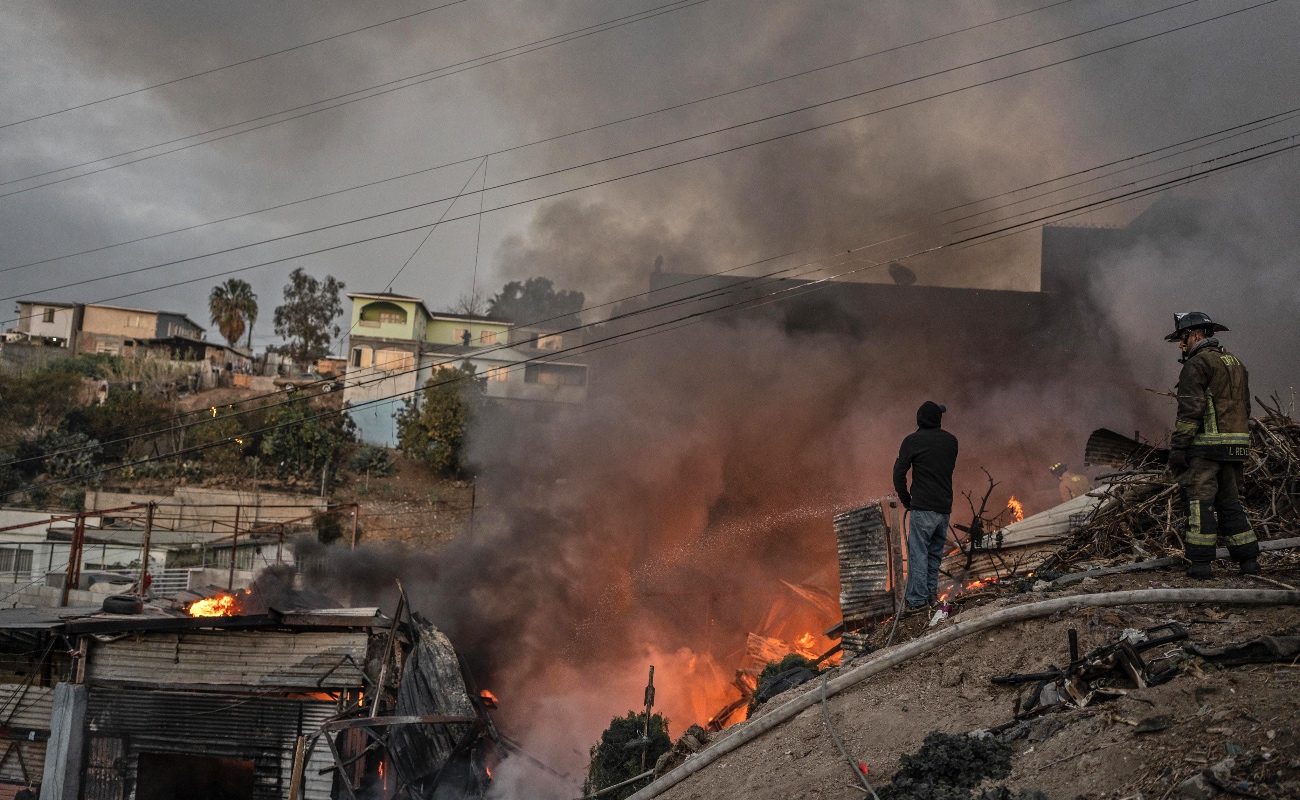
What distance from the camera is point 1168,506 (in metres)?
5.92

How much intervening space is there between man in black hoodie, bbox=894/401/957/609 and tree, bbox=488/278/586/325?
69.6 ft

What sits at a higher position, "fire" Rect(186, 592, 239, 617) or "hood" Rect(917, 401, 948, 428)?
"hood" Rect(917, 401, 948, 428)

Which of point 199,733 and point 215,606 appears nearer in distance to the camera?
point 199,733

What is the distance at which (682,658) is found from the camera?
542 inches

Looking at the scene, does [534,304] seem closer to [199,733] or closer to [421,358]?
[421,358]

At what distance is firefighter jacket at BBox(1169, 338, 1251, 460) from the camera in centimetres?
486

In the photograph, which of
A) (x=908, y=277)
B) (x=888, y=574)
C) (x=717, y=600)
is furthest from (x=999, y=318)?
(x=888, y=574)

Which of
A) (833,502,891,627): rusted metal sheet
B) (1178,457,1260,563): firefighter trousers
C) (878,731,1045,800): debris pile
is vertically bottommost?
(878,731,1045,800): debris pile

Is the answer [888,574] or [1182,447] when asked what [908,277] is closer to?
[888,574]

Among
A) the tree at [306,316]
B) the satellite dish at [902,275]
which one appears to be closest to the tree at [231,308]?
the tree at [306,316]

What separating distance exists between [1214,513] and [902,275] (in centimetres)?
2057

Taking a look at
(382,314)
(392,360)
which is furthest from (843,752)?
(382,314)

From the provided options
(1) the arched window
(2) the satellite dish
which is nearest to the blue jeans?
(2) the satellite dish

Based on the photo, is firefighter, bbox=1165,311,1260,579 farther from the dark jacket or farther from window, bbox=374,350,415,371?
window, bbox=374,350,415,371
